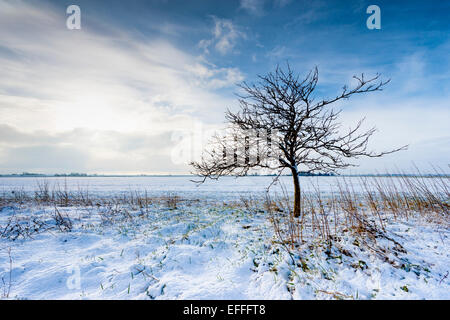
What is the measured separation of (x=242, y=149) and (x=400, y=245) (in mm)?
4120

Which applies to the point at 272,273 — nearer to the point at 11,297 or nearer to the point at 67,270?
the point at 67,270

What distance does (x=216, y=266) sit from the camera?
3.61 metres

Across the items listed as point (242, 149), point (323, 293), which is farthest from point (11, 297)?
point (242, 149)

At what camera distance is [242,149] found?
19.3ft

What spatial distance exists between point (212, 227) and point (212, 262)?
6.49 ft

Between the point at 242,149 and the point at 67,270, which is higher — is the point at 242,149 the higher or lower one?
the higher one

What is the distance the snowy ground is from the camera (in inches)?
111

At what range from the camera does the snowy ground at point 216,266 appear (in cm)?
282
